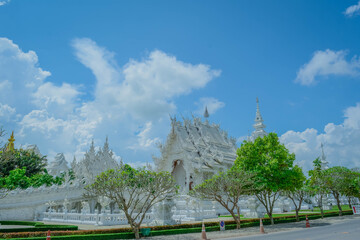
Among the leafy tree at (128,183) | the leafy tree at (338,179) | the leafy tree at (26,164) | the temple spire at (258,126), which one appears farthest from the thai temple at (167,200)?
the leafy tree at (338,179)

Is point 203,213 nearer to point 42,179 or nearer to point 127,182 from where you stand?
point 127,182

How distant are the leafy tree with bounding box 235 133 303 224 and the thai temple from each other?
5.56m

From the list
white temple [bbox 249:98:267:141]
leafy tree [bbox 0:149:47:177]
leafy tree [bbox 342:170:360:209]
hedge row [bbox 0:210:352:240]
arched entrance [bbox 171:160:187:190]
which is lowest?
hedge row [bbox 0:210:352:240]

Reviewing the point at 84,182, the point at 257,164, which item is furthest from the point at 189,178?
the point at 257,164

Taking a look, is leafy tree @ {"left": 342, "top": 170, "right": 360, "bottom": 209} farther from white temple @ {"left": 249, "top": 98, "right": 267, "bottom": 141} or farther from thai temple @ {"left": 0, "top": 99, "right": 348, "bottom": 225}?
white temple @ {"left": 249, "top": 98, "right": 267, "bottom": 141}

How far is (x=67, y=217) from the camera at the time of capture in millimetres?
20312

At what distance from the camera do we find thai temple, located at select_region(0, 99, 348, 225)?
19.3 m

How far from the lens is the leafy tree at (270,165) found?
17.8 m

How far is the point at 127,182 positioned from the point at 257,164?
9.63 m

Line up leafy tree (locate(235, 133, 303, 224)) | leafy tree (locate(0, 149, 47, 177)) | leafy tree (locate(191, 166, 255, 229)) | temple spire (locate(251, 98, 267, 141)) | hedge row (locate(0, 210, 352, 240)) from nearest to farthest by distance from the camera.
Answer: hedge row (locate(0, 210, 352, 240)), leafy tree (locate(191, 166, 255, 229)), leafy tree (locate(235, 133, 303, 224)), leafy tree (locate(0, 149, 47, 177)), temple spire (locate(251, 98, 267, 141))

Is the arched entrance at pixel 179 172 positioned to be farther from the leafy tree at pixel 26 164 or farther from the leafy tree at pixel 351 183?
the leafy tree at pixel 351 183

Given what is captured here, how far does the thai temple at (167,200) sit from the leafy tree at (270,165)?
5556 mm

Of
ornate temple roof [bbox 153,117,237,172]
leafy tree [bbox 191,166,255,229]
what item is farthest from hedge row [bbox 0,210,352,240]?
ornate temple roof [bbox 153,117,237,172]

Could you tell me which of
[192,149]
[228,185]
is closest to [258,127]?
[192,149]
